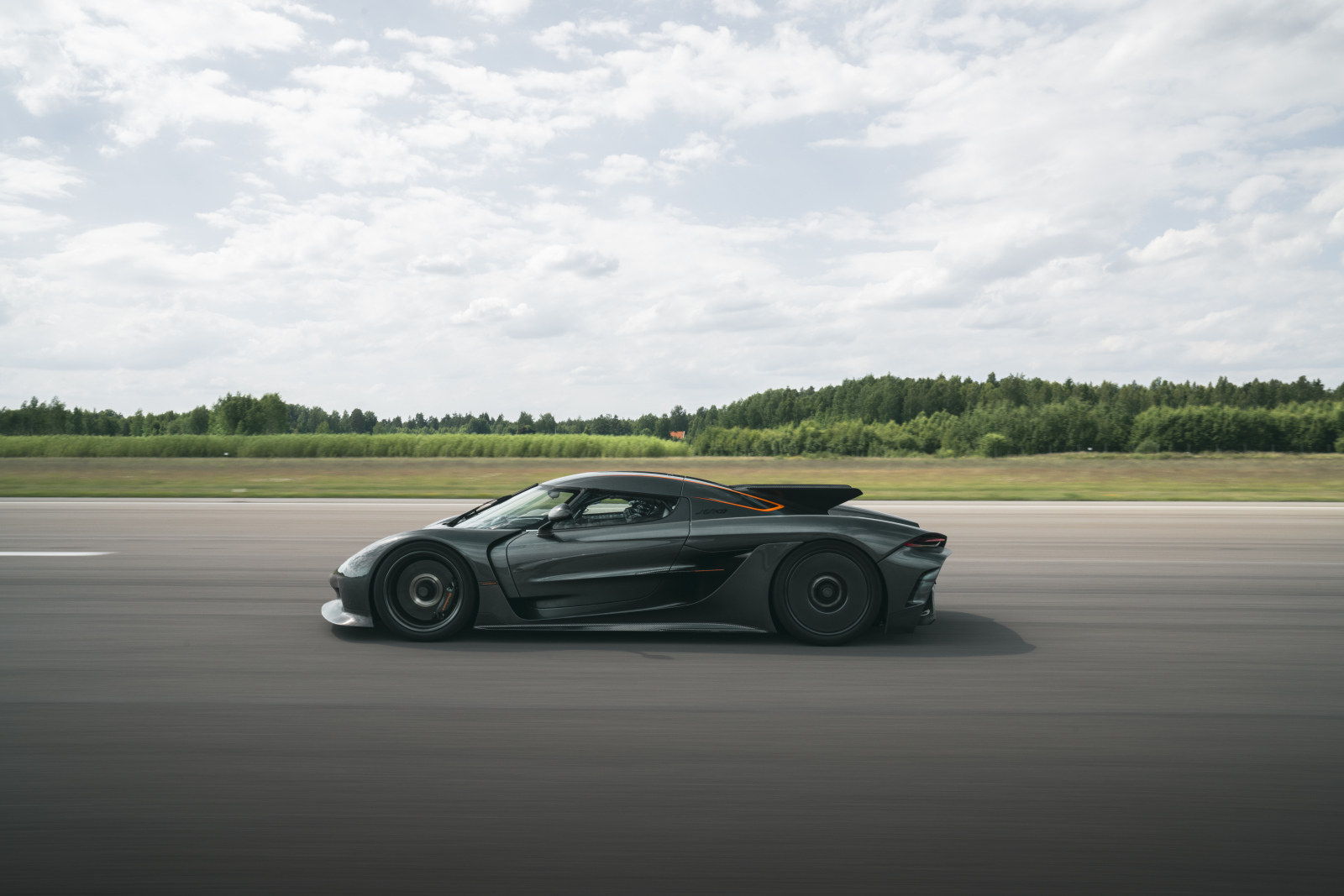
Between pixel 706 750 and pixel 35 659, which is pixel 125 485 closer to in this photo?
pixel 35 659

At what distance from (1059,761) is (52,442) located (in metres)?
65.3

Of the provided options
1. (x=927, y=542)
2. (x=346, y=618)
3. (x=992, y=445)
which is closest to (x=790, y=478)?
(x=927, y=542)

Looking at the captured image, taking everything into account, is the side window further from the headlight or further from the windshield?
the headlight

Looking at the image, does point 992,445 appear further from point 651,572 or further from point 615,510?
point 651,572

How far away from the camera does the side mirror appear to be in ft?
18.0

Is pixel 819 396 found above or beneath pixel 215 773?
above

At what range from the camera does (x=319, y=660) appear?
5156mm

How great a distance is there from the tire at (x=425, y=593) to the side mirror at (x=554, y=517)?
0.51m

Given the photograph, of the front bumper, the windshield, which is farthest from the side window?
the front bumper

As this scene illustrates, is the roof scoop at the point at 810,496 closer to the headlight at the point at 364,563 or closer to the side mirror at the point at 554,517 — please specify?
the side mirror at the point at 554,517

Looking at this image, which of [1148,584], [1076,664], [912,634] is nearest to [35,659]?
[912,634]

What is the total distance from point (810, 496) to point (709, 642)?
1154 mm

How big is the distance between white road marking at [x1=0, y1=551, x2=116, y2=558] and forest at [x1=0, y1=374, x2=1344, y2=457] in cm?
5721

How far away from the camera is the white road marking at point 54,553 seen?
10.1 metres
